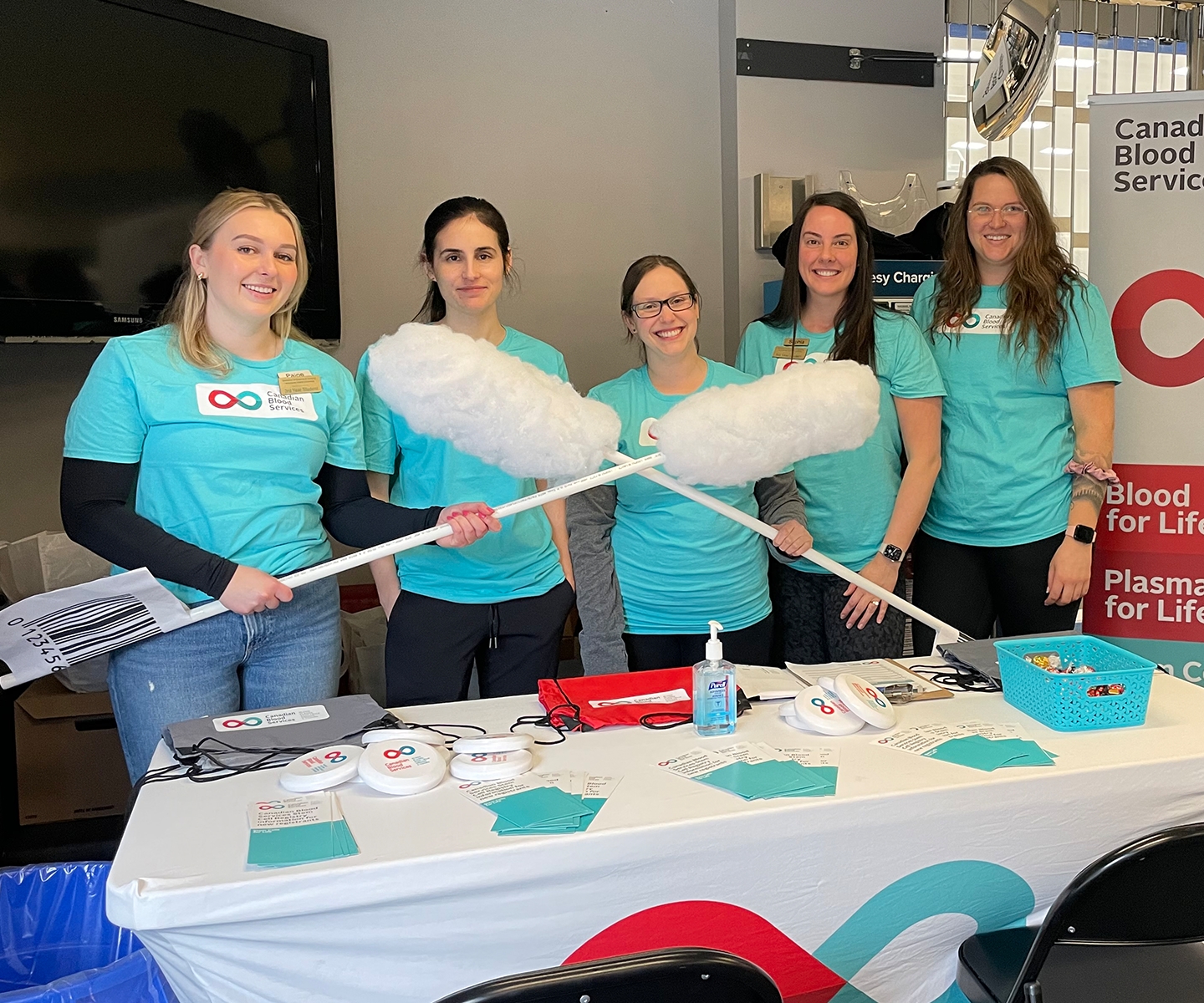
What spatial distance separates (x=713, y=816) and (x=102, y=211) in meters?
2.44

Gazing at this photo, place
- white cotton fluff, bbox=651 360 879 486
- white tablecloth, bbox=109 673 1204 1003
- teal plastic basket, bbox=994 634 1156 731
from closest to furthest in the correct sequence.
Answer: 1. white tablecloth, bbox=109 673 1204 1003
2. teal plastic basket, bbox=994 634 1156 731
3. white cotton fluff, bbox=651 360 879 486

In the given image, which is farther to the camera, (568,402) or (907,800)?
(568,402)

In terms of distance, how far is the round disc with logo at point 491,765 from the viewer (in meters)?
1.61

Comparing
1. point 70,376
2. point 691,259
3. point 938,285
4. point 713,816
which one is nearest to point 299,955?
point 713,816

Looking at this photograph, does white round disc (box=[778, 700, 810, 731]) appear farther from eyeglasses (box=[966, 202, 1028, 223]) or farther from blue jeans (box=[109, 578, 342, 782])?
eyeglasses (box=[966, 202, 1028, 223])

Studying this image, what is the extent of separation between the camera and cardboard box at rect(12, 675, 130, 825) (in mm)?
2804

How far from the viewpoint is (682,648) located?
2.39 metres

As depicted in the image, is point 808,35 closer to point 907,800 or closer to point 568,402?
point 568,402

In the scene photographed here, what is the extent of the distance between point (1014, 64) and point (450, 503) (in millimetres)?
1933

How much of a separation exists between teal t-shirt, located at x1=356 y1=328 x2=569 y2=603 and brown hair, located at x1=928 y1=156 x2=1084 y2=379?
1180mm

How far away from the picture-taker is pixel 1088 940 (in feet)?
4.68

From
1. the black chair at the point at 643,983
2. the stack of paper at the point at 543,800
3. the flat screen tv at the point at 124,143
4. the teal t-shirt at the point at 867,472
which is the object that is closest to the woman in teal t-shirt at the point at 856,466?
the teal t-shirt at the point at 867,472

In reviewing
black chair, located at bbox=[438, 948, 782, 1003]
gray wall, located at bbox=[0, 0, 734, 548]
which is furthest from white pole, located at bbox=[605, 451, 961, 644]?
gray wall, located at bbox=[0, 0, 734, 548]

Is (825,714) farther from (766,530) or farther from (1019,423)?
(1019,423)
